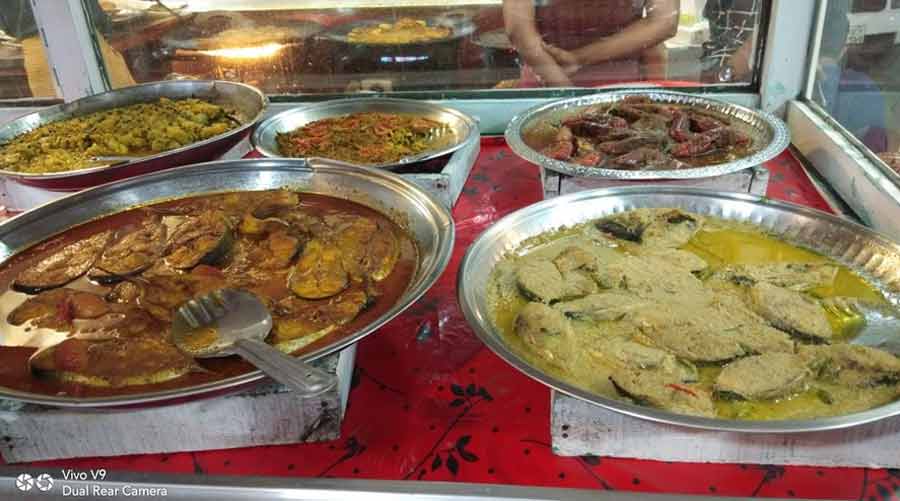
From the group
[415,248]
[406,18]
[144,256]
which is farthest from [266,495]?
[406,18]

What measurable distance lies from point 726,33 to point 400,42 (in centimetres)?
128

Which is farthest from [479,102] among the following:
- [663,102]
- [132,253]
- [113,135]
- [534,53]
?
[132,253]

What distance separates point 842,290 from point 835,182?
30.1 inches

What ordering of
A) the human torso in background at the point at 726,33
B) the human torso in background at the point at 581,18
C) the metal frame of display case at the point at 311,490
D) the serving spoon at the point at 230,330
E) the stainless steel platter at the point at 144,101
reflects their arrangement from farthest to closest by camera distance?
the human torso in background at the point at 581,18 → the human torso in background at the point at 726,33 → the stainless steel platter at the point at 144,101 → the serving spoon at the point at 230,330 → the metal frame of display case at the point at 311,490

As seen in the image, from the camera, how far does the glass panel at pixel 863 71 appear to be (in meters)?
1.92

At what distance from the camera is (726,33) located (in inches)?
93.7

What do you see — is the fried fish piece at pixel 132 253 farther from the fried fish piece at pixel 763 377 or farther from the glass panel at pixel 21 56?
Result: the glass panel at pixel 21 56

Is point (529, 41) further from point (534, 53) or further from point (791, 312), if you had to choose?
point (791, 312)

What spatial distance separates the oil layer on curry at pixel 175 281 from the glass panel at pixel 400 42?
3.98 ft

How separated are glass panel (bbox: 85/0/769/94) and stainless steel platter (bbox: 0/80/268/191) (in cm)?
25

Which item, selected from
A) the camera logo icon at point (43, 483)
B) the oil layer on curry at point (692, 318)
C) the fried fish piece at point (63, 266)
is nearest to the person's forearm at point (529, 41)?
the oil layer on curry at point (692, 318)

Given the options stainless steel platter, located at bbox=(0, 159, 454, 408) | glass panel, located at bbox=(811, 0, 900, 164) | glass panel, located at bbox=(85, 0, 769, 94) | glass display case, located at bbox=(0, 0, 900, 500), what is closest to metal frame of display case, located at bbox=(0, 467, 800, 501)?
glass display case, located at bbox=(0, 0, 900, 500)

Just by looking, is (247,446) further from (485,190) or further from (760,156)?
(760,156)

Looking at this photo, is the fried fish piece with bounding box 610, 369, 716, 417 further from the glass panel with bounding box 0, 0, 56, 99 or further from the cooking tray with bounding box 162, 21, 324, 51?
the glass panel with bounding box 0, 0, 56, 99
